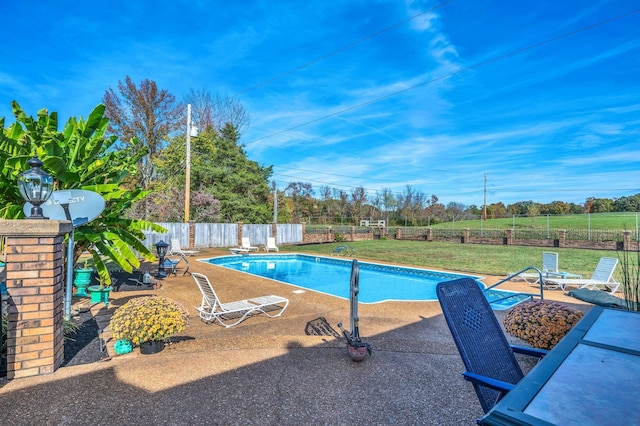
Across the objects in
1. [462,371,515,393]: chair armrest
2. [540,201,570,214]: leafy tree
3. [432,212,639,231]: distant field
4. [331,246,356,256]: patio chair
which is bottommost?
[331,246,356,256]: patio chair

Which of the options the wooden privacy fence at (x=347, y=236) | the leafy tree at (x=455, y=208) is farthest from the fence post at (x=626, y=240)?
the leafy tree at (x=455, y=208)

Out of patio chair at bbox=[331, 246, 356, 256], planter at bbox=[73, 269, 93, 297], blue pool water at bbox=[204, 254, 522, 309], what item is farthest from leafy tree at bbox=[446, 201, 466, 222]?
planter at bbox=[73, 269, 93, 297]

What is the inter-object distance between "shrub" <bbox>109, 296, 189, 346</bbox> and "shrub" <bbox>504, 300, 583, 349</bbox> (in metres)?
4.02

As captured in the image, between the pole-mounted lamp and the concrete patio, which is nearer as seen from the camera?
the concrete patio

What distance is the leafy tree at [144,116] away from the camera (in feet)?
75.6

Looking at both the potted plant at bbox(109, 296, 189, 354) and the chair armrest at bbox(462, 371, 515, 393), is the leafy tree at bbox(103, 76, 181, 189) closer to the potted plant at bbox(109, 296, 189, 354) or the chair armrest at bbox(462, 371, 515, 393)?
the potted plant at bbox(109, 296, 189, 354)

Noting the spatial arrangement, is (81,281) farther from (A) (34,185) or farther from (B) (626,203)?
(B) (626,203)

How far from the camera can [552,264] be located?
9.73m

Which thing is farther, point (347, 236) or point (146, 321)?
point (347, 236)

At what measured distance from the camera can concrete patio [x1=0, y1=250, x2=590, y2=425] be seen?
2.67m

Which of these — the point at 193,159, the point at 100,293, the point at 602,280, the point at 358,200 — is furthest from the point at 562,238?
the point at 193,159

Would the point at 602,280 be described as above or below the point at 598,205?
below

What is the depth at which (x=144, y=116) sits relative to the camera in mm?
23719

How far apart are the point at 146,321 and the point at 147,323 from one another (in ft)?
0.09
